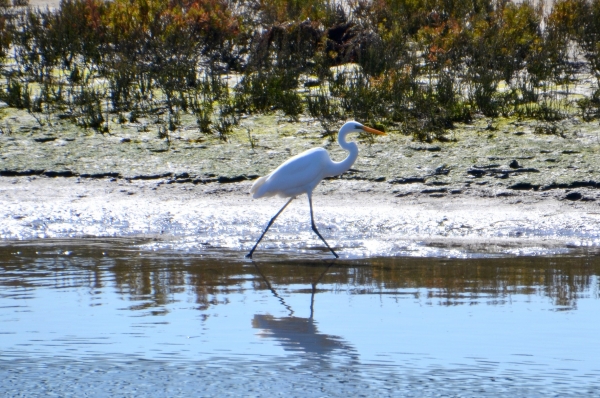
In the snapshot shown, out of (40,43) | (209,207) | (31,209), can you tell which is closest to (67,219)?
(31,209)

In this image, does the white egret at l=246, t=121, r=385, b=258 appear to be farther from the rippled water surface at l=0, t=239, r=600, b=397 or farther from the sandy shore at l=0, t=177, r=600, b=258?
the rippled water surface at l=0, t=239, r=600, b=397

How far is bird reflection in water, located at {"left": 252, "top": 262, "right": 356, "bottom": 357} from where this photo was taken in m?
4.54

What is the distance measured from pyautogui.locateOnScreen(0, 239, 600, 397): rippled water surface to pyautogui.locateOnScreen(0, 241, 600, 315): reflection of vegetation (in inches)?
0.7

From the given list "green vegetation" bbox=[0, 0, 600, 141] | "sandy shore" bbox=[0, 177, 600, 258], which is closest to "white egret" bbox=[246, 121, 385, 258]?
"sandy shore" bbox=[0, 177, 600, 258]

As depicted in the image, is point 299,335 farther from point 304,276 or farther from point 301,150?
point 301,150

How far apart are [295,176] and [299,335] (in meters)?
2.64

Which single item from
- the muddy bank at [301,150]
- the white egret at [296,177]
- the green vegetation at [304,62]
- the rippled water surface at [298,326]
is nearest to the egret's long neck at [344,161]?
the white egret at [296,177]

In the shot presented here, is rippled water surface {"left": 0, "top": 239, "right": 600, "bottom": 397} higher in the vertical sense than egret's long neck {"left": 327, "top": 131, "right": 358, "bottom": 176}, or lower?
lower

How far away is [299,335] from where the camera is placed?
4.80 m

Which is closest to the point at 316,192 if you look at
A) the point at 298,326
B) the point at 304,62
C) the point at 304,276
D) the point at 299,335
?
the point at 304,276

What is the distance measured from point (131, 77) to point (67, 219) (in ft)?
13.4

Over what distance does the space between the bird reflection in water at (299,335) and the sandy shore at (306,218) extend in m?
1.94

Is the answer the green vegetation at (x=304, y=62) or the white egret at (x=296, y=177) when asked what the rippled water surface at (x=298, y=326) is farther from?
the green vegetation at (x=304, y=62)

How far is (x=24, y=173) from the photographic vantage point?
31.4 ft
